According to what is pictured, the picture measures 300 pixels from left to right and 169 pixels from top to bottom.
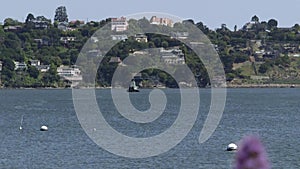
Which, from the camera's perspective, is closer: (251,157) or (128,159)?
(251,157)

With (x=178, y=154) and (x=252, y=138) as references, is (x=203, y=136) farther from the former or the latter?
(x=252, y=138)

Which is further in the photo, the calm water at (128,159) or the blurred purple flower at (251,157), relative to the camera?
→ the calm water at (128,159)

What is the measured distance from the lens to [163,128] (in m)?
70.0

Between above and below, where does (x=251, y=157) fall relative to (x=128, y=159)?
above

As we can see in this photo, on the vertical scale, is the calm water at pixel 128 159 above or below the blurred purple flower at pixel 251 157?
below

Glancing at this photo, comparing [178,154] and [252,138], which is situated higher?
[252,138]

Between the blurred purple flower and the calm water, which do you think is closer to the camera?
the blurred purple flower

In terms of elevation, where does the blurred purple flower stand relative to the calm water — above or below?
above

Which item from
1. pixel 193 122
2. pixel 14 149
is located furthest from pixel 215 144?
pixel 193 122

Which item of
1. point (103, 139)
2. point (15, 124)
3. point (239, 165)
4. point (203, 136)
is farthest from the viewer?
point (15, 124)

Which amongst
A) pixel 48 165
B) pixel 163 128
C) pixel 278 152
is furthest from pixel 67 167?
pixel 163 128

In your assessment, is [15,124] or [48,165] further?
[15,124]

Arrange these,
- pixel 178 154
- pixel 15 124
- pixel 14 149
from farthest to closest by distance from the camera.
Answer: pixel 15 124
pixel 14 149
pixel 178 154

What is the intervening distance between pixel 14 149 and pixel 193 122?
32714mm
